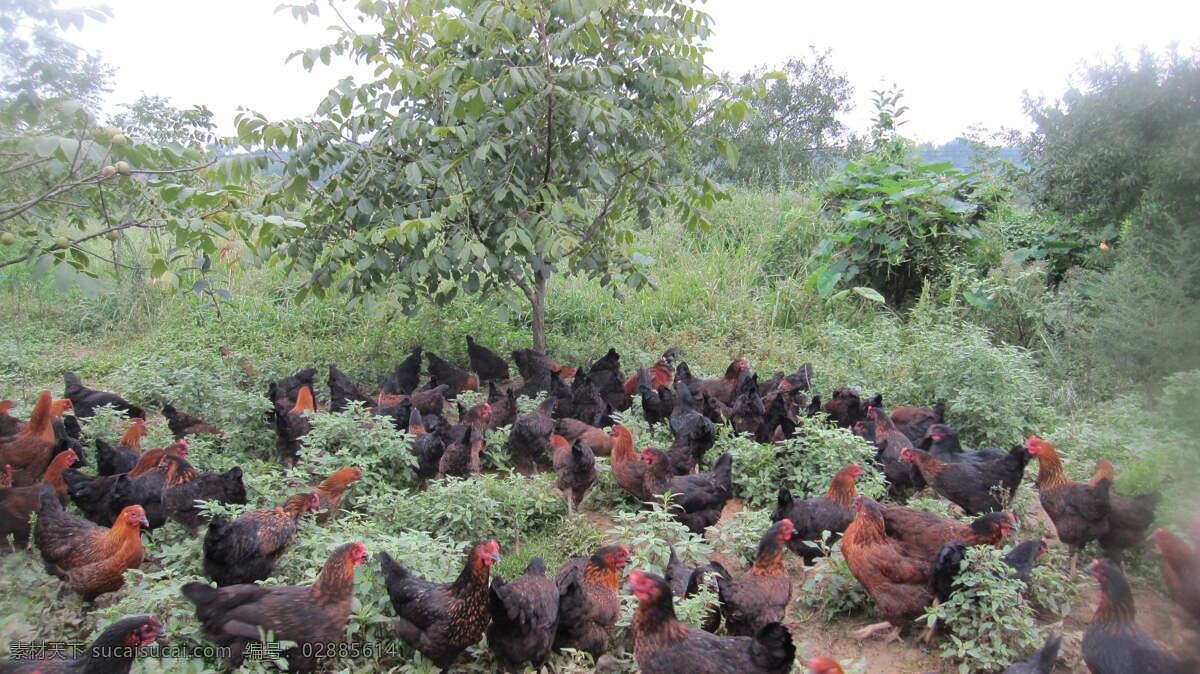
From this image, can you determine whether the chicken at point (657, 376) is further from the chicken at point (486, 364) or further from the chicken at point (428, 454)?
the chicken at point (428, 454)

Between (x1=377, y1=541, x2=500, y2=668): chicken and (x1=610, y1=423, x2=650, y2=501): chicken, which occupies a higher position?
(x1=610, y1=423, x2=650, y2=501): chicken

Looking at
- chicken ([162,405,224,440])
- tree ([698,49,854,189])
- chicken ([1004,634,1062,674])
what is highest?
tree ([698,49,854,189])

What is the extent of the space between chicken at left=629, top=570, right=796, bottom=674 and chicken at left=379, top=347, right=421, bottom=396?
15.9ft

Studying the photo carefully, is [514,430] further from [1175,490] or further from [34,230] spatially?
[1175,490]

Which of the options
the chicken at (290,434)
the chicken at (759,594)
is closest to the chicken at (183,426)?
the chicken at (290,434)

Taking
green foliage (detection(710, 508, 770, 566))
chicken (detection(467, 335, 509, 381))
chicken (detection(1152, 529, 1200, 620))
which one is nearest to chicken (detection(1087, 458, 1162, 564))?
green foliage (detection(710, 508, 770, 566))

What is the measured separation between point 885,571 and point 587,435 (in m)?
2.80

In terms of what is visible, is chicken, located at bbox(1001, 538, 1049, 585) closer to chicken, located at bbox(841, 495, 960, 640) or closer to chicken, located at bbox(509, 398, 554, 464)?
chicken, located at bbox(841, 495, 960, 640)

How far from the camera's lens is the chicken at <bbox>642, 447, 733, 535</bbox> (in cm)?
461

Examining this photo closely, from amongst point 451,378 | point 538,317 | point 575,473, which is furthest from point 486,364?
point 575,473

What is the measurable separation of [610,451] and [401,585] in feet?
9.34

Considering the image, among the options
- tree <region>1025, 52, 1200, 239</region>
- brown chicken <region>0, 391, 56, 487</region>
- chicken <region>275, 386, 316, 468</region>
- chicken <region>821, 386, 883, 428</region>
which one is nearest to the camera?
tree <region>1025, 52, 1200, 239</region>

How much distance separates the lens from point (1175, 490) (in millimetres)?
905

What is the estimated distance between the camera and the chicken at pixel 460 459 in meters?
5.21
